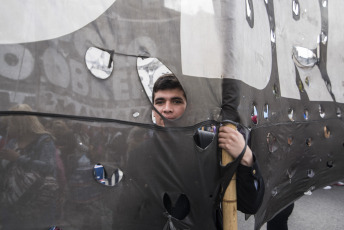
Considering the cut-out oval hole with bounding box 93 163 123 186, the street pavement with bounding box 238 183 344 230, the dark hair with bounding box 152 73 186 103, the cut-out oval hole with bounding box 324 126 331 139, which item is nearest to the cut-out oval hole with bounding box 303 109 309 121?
the cut-out oval hole with bounding box 324 126 331 139

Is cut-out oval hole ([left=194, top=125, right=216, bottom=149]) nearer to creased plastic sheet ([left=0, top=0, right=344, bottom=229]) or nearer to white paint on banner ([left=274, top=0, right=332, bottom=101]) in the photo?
creased plastic sheet ([left=0, top=0, right=344, bottom=229])

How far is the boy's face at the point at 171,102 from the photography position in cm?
89

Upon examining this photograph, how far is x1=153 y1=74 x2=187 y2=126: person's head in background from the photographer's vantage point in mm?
852

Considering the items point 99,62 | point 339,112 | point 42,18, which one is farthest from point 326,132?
point 42,18

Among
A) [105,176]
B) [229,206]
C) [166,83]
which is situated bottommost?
[229,206]

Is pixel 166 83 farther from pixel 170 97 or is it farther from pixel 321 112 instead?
pixel 321 112

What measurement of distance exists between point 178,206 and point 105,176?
0.85 ft

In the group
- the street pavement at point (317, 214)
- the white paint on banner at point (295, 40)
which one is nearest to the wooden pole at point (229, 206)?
the white paint on banner at point (295, 40)

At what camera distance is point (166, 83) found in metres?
0.90

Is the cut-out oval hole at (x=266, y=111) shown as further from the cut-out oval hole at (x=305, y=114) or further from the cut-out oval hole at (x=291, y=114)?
the cut-out oval hole at (x=305, y=114)

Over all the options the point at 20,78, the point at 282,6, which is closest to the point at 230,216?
the point at 20,78

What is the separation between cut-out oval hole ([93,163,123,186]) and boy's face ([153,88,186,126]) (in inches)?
10.1

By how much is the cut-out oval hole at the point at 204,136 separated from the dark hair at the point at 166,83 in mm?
156

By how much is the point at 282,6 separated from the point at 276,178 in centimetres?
77
